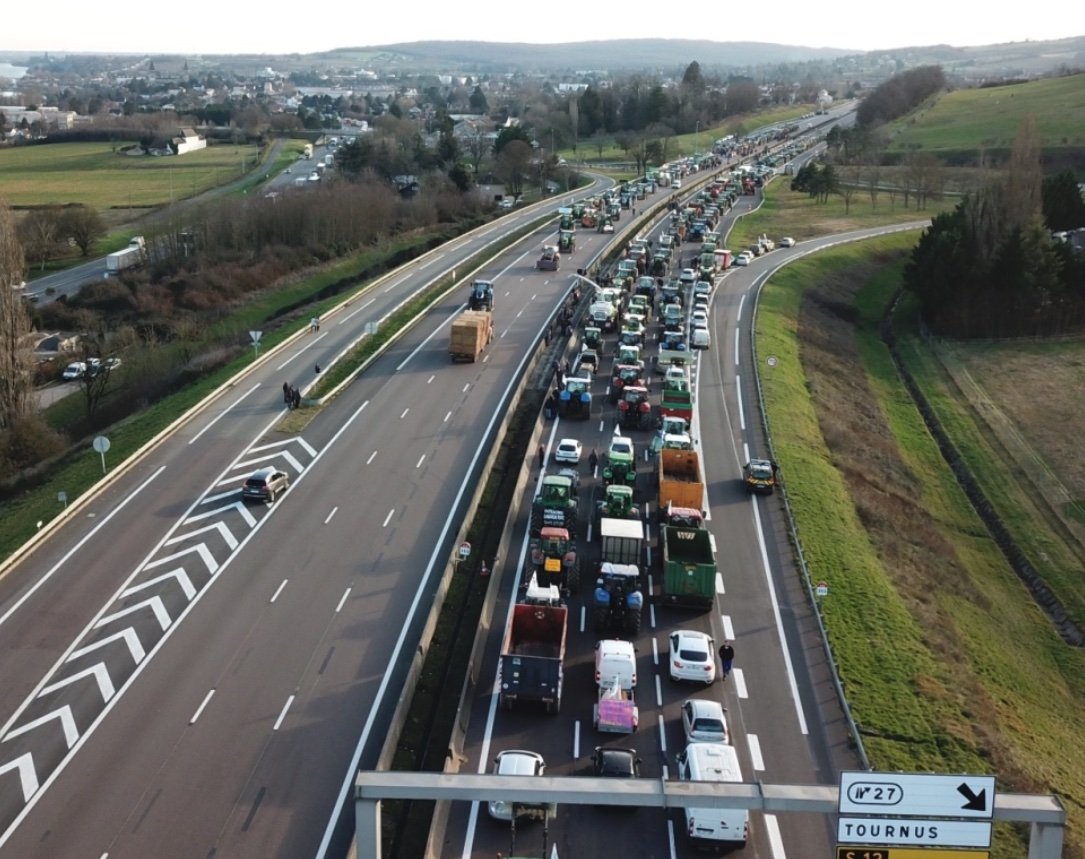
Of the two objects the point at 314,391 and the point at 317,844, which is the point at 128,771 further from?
the point at 314,391

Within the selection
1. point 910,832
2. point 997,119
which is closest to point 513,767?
point 910,832

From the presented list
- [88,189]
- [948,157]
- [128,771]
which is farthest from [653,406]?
[88,189]

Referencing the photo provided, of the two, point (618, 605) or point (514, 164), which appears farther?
point (514, 164)

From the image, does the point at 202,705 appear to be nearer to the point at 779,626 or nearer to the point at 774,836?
the point at 774,836

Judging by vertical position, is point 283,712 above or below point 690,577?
below

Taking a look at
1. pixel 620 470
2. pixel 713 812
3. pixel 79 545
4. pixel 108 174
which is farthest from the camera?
pixel 108 174

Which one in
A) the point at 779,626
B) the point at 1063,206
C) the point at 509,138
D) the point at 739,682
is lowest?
the point at 779,626
